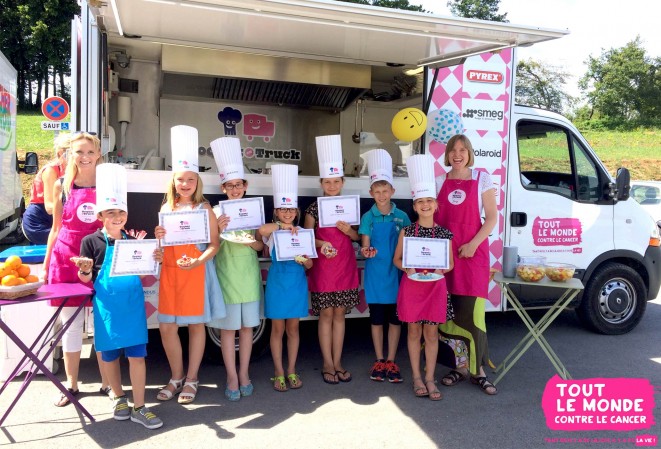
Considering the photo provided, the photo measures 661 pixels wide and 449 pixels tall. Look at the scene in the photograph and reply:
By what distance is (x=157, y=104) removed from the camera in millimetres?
6078

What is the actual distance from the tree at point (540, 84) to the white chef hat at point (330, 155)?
43803mm

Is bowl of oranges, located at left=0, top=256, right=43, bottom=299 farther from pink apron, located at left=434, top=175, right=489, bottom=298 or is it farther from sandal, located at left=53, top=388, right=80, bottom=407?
pink apron, located at left=434, top=175, right=489, bottom=298

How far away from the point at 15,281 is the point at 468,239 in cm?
281

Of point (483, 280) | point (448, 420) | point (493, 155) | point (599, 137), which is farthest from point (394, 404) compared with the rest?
point (599, 137)

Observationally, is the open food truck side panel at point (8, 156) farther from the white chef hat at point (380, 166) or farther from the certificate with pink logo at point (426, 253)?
the certificate with pink logo at point (426, 253)

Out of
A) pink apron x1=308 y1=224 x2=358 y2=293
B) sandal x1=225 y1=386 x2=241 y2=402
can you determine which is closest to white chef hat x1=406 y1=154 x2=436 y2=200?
pink apron x1=308 y1=224 x2=358 y2=293

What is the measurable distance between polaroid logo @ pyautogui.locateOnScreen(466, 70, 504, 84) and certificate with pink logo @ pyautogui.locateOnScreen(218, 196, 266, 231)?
7.45 ft

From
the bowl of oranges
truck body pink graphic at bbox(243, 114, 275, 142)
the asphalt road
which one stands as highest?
truck body pink graphic at bbox(243, 114, 275, 142)

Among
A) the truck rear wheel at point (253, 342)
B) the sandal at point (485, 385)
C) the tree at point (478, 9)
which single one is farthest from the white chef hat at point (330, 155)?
the tree at point (478, 9)

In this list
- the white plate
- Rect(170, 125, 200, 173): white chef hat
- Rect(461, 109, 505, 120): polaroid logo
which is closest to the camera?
Rect(170, 125, 200, 173): white chef hat

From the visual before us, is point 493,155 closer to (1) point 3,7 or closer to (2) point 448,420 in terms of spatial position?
(2) point 448,420

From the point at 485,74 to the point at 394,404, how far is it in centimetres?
287

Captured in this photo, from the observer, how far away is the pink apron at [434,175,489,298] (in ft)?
12.6

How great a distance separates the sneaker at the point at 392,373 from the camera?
4.08m
